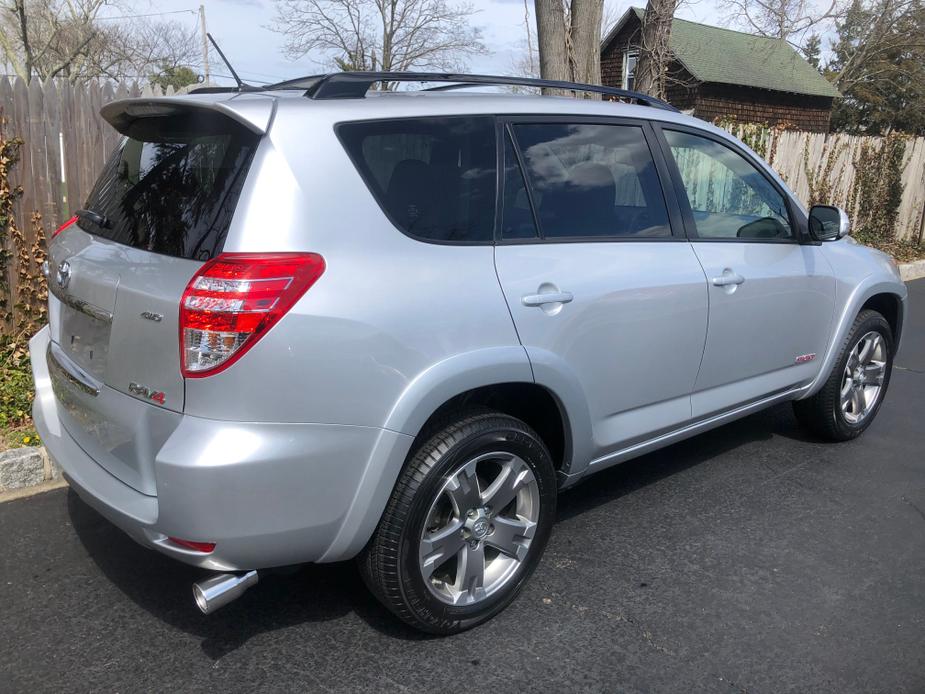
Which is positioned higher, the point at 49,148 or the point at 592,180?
the point at 592,180

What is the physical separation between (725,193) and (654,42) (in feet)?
19.4

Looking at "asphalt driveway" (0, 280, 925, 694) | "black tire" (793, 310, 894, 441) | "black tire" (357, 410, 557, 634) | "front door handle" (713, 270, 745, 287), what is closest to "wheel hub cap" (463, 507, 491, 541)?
"black tire" (357, 410, 557, 634)

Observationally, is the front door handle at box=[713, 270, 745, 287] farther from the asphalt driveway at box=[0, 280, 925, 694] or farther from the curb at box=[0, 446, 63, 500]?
the curb at box=[0, 446, 63, 500]

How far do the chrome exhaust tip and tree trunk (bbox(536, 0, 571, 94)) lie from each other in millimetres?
6601

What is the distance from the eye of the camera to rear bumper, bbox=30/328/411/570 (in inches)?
87.4

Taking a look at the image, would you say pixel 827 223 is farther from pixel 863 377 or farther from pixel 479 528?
pixel 479 528

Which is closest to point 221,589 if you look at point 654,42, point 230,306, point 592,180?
point 230,306

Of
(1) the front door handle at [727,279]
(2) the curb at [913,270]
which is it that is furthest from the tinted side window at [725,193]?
(2) the curb at [913,270]

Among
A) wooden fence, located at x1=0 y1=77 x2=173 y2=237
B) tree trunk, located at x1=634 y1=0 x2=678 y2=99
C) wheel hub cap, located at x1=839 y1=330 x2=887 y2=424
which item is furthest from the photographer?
tree trunk, located at x1=634 y1=0 x2=678 y2=99

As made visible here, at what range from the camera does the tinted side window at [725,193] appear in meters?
3.72

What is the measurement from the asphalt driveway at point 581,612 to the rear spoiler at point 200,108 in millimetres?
1738

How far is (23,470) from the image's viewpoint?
4.03m

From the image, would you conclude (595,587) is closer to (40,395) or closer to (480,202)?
(480,202)

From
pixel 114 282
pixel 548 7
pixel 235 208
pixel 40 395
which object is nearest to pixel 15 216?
pixel 40 395
